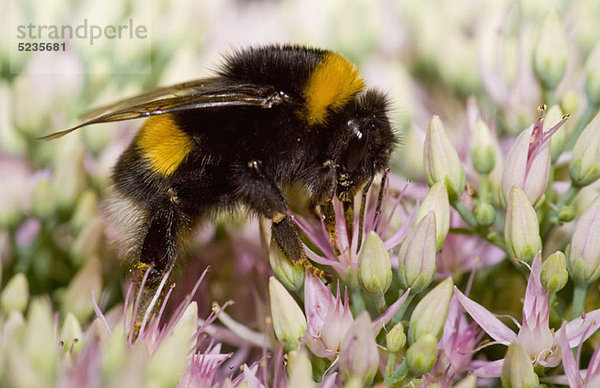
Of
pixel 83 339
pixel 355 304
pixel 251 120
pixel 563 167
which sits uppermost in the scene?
pixel 251 120

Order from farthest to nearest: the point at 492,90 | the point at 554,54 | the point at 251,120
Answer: the point at 492,90, the point at 554,54, the point at 251,120

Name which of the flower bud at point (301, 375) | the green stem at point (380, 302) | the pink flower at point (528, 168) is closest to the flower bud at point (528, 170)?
the pink flower at point (528, 168)

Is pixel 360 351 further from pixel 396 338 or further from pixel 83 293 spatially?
pixel 83 293

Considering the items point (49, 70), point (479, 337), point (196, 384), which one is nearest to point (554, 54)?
point (479, 337)

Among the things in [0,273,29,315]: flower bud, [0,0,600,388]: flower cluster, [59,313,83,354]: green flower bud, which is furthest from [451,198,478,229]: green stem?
[0,273,29,315]: flower bud

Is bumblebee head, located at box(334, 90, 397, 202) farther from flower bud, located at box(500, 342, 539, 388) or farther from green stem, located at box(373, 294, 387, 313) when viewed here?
flower bud, located at box(500, 342, 539, 388)

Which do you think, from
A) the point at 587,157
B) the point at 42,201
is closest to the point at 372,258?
the point at 587,157

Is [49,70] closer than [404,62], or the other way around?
[49,70]

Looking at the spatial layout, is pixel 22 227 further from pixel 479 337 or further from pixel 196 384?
pixel 479 337
